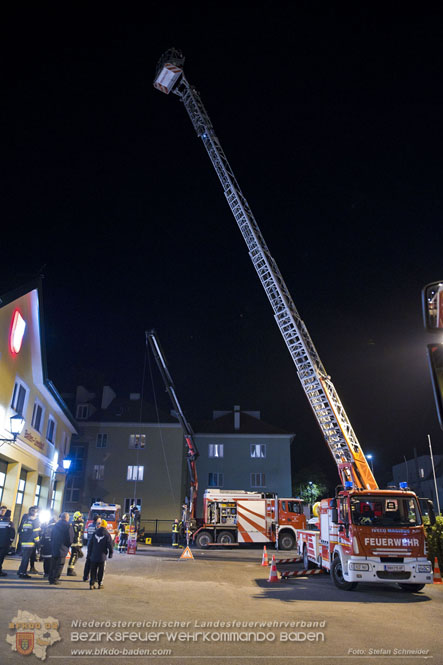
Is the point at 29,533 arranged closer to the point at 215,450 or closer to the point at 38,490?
the point at 38,490

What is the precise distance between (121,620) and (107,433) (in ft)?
106

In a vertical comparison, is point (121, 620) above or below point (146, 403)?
below

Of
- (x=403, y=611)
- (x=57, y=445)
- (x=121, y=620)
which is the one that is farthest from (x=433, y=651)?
(x=57, y=445)

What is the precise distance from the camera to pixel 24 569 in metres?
11.4

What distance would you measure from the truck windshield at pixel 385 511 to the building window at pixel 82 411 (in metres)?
32.3

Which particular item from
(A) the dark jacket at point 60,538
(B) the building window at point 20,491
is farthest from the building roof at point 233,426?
(A) the dark jacket at point 60,538

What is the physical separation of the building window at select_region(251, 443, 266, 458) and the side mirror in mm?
39480

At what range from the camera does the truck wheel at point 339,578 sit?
10992 millimetres

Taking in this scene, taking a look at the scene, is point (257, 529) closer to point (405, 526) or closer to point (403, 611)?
point (405, 526)

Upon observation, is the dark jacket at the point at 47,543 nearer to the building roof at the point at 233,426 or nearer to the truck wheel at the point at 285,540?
the truck wheel at the point at 285,540

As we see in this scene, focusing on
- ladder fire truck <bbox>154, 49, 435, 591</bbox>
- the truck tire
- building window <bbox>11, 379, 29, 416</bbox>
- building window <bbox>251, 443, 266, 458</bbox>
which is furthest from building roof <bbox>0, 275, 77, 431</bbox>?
building window <bbox>251, 443, 266, 458</bbox>

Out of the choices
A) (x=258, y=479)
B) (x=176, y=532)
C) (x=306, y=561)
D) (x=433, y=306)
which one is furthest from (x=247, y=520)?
(x=433, y=306)

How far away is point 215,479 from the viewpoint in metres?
40.7

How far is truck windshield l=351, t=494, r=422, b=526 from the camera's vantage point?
429 inches
